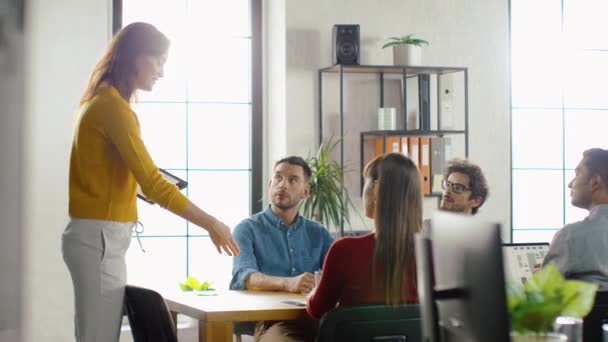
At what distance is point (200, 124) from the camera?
5367 millimetres

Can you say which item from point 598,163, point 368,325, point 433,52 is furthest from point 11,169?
point 433,52

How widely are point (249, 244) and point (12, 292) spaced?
3.18 m

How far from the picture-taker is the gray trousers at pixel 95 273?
91.0 inches

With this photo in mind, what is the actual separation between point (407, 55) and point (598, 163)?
2.15 metres

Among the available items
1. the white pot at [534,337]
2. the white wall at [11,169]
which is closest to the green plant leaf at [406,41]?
the white pot at [534,337]

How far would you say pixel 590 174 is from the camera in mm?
3248

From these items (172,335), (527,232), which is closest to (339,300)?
(172,335)

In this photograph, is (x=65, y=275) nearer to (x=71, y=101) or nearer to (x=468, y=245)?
(x=71, y=101)

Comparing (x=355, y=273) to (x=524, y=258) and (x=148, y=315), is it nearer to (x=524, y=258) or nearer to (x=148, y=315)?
(x=148, y=315)

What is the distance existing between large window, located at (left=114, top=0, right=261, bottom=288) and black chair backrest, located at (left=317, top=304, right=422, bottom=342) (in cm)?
300

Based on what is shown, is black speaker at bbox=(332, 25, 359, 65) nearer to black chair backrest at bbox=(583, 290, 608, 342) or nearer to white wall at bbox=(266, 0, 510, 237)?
white wall at bbox=(266, 0, 510, 237)

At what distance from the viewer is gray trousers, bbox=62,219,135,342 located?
231 cm

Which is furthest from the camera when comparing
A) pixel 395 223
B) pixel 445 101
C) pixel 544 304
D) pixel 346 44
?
pixel 445 101

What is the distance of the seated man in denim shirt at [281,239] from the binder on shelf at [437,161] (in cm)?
146
